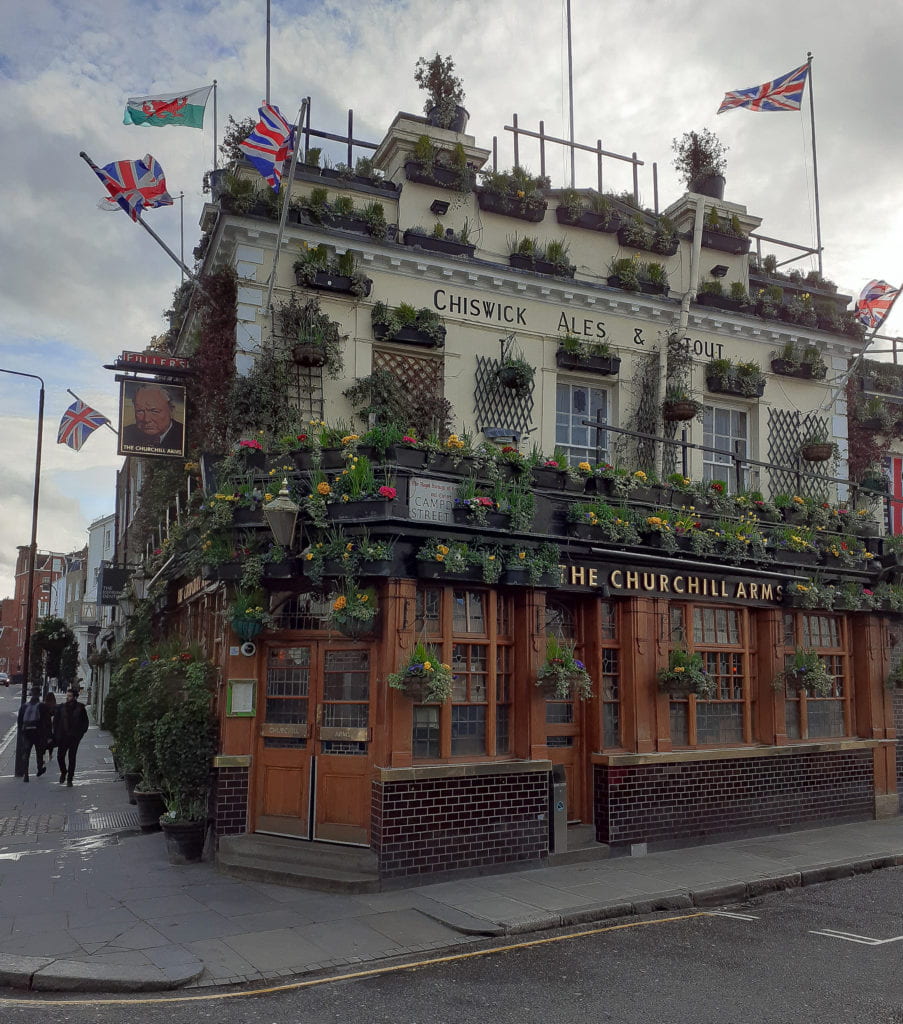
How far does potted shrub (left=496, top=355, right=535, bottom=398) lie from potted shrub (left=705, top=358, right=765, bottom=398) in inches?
140

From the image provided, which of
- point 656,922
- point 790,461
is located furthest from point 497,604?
point 790,461

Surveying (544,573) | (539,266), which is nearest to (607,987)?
(544,573)

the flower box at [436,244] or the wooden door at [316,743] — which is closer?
the wooden door at [316,743]

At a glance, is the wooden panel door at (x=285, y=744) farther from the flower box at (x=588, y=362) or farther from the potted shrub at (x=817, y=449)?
the potted shrub at (x=817, y=449)

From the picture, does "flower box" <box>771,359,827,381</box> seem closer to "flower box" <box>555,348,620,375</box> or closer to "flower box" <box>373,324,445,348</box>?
"flower box" <box>555,348,620,375</box>

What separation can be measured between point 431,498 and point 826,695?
8.13m

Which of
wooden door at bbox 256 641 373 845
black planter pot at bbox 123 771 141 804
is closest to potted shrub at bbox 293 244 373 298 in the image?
wooden door at bbox 256 641 373 845

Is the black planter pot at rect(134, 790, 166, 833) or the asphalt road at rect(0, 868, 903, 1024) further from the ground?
the black planter pot at rect(134, 790, 166, 833)

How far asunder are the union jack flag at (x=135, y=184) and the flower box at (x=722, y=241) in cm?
923

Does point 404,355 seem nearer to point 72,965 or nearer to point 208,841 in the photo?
point 208,841

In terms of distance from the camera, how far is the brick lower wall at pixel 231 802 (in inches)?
410

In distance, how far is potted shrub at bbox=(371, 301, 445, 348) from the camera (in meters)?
12.9

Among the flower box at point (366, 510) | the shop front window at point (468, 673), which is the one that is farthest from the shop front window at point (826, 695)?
the flower box at point (366, 510)

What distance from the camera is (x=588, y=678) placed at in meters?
11.2
